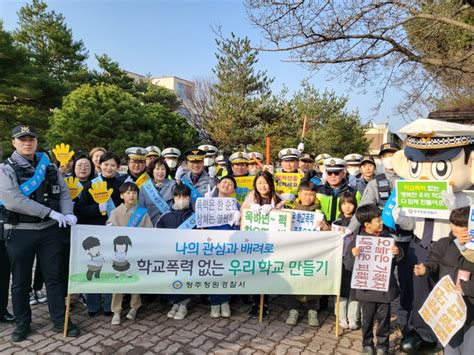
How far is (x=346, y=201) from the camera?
179 inches

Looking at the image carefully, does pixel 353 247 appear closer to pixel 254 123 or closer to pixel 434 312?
pixel 434 312

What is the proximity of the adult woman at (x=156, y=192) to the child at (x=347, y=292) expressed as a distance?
2.48 metres

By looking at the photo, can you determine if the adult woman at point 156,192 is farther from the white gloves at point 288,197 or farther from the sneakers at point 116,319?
the white gloves at point 288,197

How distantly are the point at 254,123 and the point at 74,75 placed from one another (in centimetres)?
1338

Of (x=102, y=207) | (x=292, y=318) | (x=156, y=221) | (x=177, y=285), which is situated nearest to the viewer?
(x=177, y=285)

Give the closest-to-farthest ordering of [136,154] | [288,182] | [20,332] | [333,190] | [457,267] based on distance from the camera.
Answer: [457,267]
[20,332]
[333,190]
[136,154]
[288,182]

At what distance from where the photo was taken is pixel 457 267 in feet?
9.95

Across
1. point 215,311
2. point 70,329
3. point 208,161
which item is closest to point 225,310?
point 215,311

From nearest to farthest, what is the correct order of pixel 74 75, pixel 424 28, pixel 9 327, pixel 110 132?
1. pixel 9 327
2. pixel 424 28
3. pixel 110 132
4. pixel 74 75

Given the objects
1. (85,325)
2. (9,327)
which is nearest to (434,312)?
(85,325)

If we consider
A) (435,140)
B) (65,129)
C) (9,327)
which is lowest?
(9,327)

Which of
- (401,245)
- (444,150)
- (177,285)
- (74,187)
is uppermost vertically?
(444,150)

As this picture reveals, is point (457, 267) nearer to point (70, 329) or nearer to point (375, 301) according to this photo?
point (375, 301)

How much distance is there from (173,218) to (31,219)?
5.48 feet
